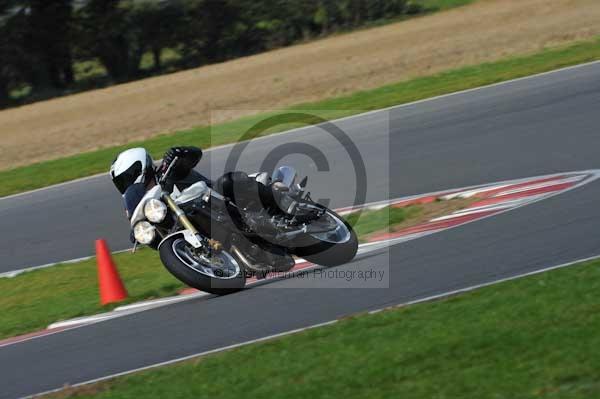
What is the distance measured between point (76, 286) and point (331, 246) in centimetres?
336

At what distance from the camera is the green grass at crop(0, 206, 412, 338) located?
9109 mm

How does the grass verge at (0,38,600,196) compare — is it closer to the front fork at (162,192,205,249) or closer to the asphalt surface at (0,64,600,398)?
the asphalt surface at (0,64,600,398)

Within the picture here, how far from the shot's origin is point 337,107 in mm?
17625

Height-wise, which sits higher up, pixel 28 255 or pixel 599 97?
pixel 599 97

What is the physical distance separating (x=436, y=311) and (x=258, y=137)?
9.78 m

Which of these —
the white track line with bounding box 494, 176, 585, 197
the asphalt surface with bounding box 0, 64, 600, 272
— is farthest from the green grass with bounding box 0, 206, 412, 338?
the white track line with bounding box 494, 176, 585, 197

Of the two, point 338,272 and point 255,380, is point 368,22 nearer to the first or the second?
point 338,272

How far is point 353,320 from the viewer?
6.82 m

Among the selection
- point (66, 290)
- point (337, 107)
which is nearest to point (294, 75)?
point (337, 107)

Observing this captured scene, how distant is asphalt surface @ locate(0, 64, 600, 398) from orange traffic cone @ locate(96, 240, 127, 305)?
3.03ft

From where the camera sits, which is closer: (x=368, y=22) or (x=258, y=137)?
(x=258, y=137)

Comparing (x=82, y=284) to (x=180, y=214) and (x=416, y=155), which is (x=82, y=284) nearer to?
(x=180, y=214)

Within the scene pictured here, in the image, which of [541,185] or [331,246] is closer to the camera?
[331,246]

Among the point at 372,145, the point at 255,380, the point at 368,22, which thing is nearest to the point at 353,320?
the point at 255,380
